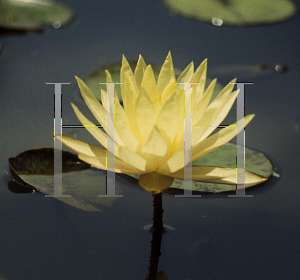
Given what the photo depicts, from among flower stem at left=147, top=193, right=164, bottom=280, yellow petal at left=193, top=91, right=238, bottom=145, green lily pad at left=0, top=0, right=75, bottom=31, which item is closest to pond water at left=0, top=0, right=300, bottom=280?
flower stem at left=147, top=193, right=164, bottom=280

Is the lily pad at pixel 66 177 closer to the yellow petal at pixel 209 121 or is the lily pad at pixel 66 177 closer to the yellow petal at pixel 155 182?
the yellow petal at pixel 155 182

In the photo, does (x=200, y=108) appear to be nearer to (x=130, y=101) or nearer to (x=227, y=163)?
(x=130, y=101)

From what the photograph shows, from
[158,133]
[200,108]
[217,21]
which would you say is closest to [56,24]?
[217,21]

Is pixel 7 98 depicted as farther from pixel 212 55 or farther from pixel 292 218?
pixel 292 218

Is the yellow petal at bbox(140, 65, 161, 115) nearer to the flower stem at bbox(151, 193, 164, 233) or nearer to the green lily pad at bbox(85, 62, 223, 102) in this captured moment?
the flower stem at bbox(151, 193, 164, 233)

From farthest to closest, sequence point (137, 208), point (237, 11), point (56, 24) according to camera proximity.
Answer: point (237, 11) < point (56, 24) < point (137, 208)

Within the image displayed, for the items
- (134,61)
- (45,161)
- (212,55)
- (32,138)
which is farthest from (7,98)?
(212,55)

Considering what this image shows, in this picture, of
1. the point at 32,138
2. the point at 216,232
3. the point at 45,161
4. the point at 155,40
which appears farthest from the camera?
the point at 155,40
